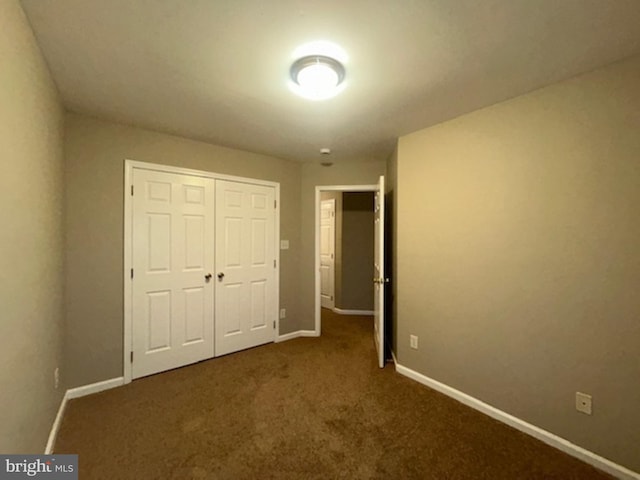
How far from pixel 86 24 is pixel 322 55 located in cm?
113

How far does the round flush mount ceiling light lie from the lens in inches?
61.4

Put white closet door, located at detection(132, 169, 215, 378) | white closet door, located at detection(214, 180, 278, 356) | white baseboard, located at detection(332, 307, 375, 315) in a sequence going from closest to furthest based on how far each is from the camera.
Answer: white closet door, located at detection(132, 169, 215, 378) < white closet door, located at detection(214, 180, 278, 356) < white baseboard, located at detection(332, 307, 375, 315)

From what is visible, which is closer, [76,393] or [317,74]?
[317,74]

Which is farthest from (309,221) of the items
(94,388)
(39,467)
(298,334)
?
(39,467)

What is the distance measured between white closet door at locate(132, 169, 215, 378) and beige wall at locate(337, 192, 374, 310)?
2.59m

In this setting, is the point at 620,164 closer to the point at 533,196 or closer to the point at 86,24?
the point at 533,196

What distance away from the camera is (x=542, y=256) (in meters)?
1.87

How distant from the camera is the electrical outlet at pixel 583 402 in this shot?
66.1 inches

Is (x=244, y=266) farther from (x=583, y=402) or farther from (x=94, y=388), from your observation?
(x=583, y=402)

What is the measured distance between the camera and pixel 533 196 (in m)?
1.90

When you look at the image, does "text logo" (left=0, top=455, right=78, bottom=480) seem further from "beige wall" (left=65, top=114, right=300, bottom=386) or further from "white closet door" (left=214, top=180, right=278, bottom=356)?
"white closet door" (left=214, top=180, right=278, bottom=356)

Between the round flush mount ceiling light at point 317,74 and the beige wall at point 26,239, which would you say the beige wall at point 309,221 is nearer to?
the round flush mount ceiling light at point 317,74

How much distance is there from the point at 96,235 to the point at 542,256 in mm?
3427

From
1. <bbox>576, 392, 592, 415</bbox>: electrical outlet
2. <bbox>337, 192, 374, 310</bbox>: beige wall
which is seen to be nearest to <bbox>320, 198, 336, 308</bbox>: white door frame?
<bbox>337, 192, 374, 310</bbox>: beige wall
